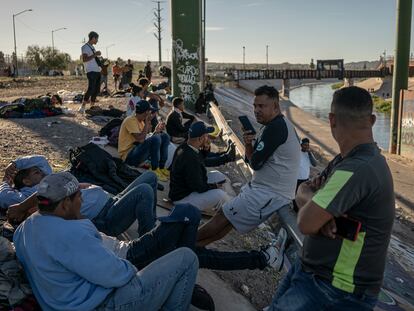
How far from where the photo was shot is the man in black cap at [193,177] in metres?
5.91

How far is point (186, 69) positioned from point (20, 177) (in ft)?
42.6

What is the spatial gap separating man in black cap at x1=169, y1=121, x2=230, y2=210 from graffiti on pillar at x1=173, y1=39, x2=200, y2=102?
11555 mm

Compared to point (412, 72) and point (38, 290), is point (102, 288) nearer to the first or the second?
point (38, 290)

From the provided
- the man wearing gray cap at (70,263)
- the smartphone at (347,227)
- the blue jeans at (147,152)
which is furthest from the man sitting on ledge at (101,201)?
the blue jeans at (147,152)

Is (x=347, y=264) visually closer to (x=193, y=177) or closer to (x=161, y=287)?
(x=161, y=287)

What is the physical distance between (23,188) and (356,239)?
346 cm

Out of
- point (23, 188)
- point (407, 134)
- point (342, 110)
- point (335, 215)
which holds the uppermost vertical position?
point (342, 110)

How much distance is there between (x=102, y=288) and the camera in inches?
121

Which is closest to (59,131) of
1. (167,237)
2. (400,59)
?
(167,237)

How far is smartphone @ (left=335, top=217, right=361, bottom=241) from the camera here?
2387mm

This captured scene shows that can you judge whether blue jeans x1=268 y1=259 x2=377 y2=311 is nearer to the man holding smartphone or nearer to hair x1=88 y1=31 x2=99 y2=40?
the man holding smartphone

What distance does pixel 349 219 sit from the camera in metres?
2.39

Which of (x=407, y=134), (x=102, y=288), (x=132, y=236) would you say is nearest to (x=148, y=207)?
(x=132, y=236)

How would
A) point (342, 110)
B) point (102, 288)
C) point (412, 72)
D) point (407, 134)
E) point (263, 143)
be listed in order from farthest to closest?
point (412, 72)
point (407, 134)
point (263, 143)
point (102, 288)
point (342, 110)
